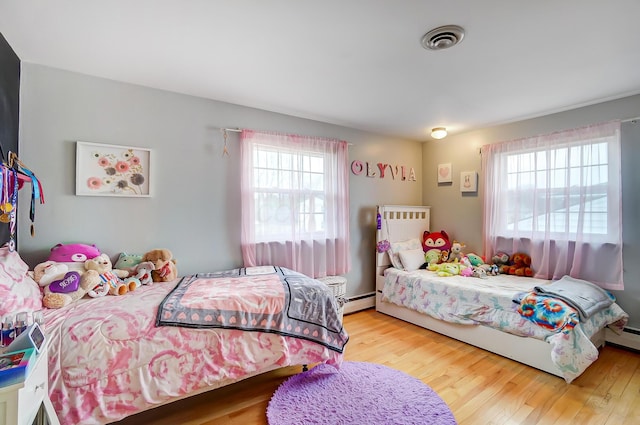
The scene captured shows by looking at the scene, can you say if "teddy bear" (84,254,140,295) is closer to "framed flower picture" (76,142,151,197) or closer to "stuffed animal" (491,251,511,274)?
"framed flower picture" (76,142,151,197)

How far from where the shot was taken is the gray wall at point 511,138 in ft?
8.38

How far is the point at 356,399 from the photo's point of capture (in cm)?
189

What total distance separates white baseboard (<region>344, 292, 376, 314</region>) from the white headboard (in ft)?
1.17

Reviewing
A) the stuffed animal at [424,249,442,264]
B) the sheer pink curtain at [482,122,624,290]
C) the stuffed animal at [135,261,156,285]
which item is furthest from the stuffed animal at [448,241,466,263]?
the stuffed animal at [135,261,156,285]

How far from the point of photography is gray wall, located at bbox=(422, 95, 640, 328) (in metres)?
2.55

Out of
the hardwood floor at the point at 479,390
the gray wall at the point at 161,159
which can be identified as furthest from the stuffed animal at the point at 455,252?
the gray wall at the point at 161,159

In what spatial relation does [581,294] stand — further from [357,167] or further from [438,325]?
[357,167]

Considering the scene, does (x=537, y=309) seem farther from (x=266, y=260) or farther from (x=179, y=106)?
(x=179, y=106)

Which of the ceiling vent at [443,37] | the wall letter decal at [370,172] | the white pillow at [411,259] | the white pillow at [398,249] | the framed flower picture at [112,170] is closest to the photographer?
the ceiling vent at [443,37]

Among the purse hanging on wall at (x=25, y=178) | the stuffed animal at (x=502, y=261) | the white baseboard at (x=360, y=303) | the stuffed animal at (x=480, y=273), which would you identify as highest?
the purse hanging on wall at (x=25, y=178)

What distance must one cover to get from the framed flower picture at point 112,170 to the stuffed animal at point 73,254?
1.34 feet

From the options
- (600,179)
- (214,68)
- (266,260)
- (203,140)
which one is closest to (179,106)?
(203,140)

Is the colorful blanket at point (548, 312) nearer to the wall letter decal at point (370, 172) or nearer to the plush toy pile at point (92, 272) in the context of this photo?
the wall letter decal at point (370, 172)

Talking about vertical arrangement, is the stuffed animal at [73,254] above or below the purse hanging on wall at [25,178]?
below
